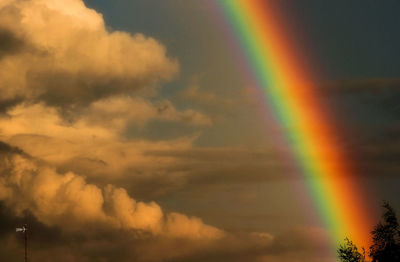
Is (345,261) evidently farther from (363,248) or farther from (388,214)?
(388,214)

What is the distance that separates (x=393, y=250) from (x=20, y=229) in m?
72.2

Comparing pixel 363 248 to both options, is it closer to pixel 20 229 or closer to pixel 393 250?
pixel 393 250

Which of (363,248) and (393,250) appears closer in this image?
(393,250)

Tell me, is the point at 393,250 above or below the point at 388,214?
below

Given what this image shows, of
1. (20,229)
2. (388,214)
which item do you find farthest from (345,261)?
(20,229)

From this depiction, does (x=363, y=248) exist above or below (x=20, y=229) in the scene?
below

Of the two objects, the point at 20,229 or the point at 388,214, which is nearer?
the point at 388,214

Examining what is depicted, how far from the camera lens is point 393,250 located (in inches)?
4018

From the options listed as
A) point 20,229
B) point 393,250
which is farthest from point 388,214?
point 20,229

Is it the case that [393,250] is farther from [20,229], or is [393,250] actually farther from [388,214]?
[20,229]

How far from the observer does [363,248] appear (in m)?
118

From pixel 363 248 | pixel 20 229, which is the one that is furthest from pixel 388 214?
pixel 20 229

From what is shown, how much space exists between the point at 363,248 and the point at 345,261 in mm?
4443

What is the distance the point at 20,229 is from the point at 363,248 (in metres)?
69.3
